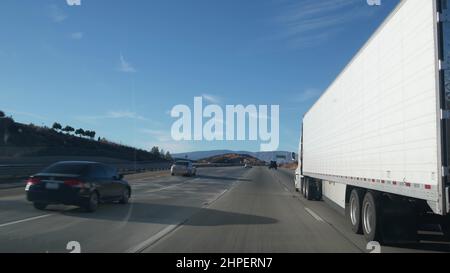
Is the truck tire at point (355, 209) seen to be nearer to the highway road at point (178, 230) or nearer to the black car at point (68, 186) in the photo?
the highway road at point (178, 230)

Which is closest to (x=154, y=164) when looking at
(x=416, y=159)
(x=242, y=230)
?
(x=242, y=230)

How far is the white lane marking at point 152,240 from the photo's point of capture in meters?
10.1

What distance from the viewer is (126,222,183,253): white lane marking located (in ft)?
33.0

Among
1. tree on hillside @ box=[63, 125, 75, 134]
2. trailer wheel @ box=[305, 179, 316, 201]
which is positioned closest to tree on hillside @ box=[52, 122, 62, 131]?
tree on hillside @ box=[63, 125, 75, 134]

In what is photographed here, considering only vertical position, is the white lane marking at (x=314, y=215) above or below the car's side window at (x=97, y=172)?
below

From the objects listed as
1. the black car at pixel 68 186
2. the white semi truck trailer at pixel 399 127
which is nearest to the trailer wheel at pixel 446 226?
the white semi truck trailer at pixel 399 127

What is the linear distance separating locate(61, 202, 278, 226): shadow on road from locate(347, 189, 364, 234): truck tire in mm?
2328

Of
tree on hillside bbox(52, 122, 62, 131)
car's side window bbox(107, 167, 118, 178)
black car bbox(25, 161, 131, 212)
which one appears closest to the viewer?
black car bbox(25, 161, 131, 212)

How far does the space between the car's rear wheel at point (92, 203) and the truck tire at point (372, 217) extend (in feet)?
26.5

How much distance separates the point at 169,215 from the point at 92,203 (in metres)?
2.35

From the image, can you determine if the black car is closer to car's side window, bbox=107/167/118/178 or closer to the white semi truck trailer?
car's side window, bbox=107/167/118/178

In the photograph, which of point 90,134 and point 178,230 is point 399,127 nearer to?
point 178,230

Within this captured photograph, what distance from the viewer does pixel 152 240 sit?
36.7ft
